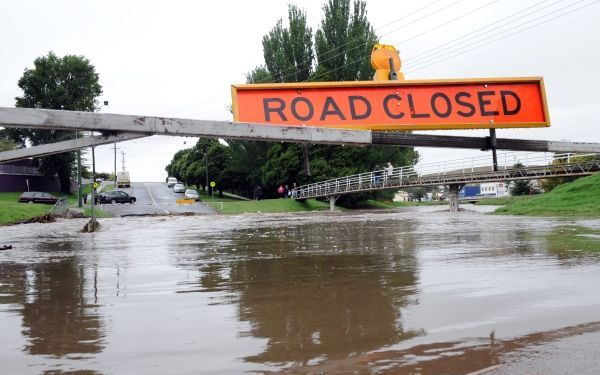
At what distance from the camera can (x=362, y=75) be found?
5447cm

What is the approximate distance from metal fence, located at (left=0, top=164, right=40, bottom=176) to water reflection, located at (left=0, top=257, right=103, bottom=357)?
60.8 metres

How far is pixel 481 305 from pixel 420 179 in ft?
132

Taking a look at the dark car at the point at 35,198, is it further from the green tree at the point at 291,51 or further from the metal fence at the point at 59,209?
the green tree at the point at 291,51

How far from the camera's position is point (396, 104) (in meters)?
7.69

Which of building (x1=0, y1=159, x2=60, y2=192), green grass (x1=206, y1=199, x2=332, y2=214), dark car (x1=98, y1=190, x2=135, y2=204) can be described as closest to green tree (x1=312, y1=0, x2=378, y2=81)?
green grass (x1=206, y1=199, x2=332, y2=214)

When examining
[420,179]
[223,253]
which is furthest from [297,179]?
[223,253]

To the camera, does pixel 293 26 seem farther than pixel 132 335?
Yes

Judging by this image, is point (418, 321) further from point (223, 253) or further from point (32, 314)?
point (223, 253)

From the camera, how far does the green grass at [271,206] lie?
162 ft

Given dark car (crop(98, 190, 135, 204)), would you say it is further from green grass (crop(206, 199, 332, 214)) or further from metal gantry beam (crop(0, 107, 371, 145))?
metal gantry beam (crop(0, 107, 371, 145))

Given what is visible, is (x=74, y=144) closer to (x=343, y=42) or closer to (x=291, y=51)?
(x=343, y=42)

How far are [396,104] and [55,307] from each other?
534 centimetres

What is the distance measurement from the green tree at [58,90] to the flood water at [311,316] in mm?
62338

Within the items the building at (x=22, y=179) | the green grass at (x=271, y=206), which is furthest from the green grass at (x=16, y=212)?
the building at (x=22, y=179)
